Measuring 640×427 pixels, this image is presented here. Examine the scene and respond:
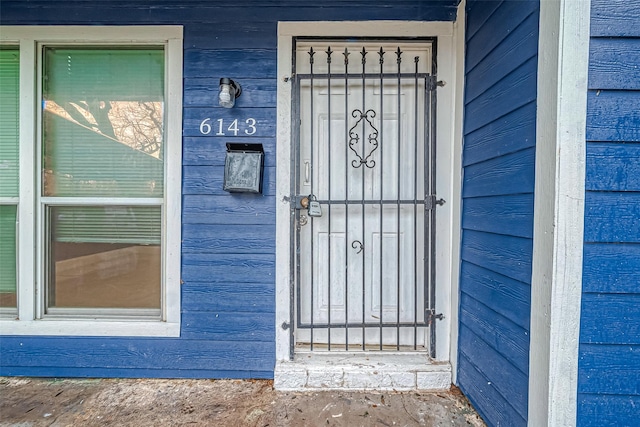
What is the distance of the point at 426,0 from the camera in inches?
70.4

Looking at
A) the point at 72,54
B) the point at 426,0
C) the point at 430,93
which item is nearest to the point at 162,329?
the point at 72,54

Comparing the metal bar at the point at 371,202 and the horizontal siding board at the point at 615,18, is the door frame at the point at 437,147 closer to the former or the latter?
the metal bar at the point at 371,202

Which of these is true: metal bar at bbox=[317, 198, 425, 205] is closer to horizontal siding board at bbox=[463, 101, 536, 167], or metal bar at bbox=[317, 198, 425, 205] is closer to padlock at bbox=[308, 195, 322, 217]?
padlock at bbox=[308, 195, 322, 217]

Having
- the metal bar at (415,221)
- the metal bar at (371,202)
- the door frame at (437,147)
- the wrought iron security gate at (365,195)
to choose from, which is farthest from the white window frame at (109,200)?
the metal bar at (415,221)

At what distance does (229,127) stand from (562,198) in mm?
1551

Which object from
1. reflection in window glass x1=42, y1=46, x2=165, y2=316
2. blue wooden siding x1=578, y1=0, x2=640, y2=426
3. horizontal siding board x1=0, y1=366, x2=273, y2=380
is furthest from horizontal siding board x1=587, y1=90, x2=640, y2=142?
reflection in window glass x1=42, y1=46, x2=165, y2=316

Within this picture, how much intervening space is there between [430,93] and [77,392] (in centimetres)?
249

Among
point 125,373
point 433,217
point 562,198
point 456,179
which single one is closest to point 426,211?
point 433,217

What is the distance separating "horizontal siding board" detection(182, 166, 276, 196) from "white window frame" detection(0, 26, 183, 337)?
42 mm

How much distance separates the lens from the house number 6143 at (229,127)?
5.97 feet

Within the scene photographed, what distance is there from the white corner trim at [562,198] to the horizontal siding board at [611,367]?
0.04 metres

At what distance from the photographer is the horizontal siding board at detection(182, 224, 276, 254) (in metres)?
1.83

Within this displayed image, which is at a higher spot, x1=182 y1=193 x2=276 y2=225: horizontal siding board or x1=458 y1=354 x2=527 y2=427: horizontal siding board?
x1=182 y1=193 x2=276 y2=225: horizontal siding board

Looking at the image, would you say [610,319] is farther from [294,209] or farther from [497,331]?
[294,209]
